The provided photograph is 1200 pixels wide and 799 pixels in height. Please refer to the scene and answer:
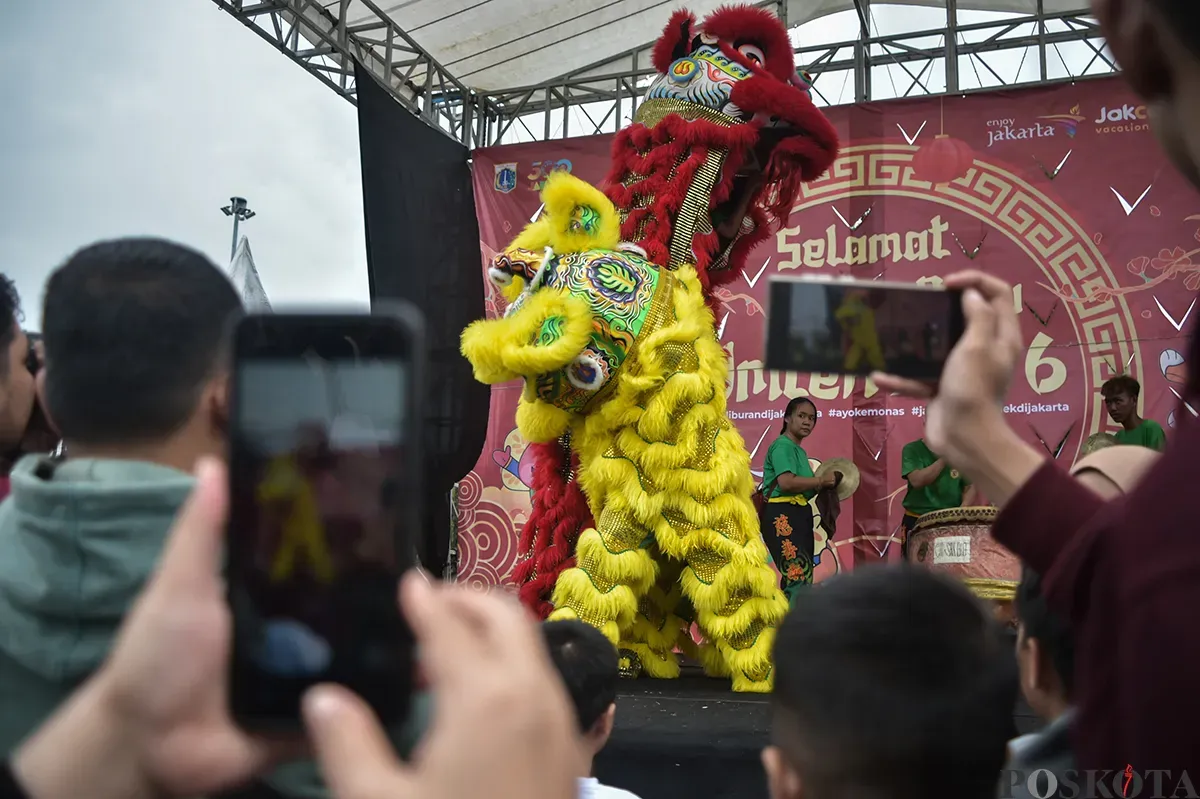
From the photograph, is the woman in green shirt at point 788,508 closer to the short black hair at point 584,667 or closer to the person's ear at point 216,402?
the short black hair at point 584,667

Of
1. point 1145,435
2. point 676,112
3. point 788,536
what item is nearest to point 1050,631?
point 676,112

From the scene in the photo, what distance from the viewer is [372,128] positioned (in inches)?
158

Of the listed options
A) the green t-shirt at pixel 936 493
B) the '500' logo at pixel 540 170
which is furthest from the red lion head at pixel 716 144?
the '500' logo at pixel 540 170

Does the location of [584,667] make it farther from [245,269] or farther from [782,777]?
[245,269]

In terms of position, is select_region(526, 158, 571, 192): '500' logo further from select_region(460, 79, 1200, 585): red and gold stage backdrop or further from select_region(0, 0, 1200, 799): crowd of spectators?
select_region(0, 0, 1200, 799): crowd of spectators

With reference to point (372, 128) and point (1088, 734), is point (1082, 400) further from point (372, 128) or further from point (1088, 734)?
point (1088, 734)

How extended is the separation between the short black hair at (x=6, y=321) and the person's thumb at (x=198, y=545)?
1028mm

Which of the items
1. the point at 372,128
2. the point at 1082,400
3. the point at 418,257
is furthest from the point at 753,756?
the point at 1082,400

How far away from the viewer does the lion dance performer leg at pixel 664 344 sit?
2461 mm

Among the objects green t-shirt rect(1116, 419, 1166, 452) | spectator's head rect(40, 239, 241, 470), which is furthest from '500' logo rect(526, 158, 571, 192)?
spectator's head rect(40, 239, 241, 470)

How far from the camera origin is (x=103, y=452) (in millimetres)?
661

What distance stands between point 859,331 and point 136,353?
60 centimetres

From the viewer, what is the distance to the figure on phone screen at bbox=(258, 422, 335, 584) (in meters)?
0.42

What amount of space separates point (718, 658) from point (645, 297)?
1.05 m
